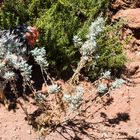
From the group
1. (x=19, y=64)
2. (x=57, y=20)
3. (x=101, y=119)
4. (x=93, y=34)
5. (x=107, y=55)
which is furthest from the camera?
(x=57, y=20)

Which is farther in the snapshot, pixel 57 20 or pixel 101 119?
pixel 57 20

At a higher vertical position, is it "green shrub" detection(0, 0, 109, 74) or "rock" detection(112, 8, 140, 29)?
"green shrub" detection(0, 0, 109, 74)

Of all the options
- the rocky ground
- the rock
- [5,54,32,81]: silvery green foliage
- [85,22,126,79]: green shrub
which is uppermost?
[5,54,32,81]: silvery green foliage

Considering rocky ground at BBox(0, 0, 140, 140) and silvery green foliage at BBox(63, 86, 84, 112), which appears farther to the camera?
rocky ground at BBox(0, 0, 140, 140)

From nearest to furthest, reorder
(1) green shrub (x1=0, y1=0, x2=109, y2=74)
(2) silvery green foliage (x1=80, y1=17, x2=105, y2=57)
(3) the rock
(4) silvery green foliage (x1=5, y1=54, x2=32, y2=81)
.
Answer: (4) silvery green foliage (x1=5, y1=54, x2=32, y2=81) < (2) silvery green foliage (x1=80, y1=17, x2=105, y2=57) < (1) green shrub (x1=0, y1=0, x2=109, y2=74) < (3) the rock

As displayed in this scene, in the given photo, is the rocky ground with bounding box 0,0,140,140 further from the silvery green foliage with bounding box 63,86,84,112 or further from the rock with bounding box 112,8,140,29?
the silvery green foliage with bounding box 63,86,84,112

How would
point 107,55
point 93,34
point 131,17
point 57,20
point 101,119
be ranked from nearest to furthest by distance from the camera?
1. point 93,34
2. point 101,119
3. point 107,55
4. point 57,20
5. point 131,17

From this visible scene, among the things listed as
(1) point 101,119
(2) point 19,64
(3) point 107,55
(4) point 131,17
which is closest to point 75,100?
(2) point 19,64

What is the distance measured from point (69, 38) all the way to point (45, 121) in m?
1.05

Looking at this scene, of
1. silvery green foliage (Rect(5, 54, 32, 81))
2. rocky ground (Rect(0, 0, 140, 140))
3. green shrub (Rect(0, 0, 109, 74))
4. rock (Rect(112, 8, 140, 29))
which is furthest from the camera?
rock (Rect(112, 8, 140, 29))

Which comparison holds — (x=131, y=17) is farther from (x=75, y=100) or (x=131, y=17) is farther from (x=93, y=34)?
(x=75, y=100)

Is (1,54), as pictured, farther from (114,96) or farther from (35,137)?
(114,96)

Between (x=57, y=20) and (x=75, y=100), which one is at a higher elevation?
(x=57, y=20)

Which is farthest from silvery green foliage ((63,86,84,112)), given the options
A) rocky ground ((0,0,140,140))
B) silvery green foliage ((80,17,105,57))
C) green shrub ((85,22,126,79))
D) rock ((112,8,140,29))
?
rock ((112,8,140,29))
